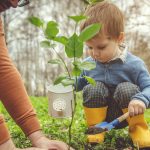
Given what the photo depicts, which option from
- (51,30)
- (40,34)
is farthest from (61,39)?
(40,34)

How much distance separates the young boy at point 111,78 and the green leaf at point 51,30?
91cm

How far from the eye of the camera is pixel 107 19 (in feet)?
9.20

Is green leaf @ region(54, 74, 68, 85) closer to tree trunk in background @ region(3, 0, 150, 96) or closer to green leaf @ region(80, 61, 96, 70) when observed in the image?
green leaf @ region(80, 61, 96, 70)

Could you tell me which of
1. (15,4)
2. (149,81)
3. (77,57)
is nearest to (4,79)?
(15,4)

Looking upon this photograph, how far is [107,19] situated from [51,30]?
105 cm

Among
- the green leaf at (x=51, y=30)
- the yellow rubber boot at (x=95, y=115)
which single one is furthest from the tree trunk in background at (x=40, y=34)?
the green leaf at (x=51, y=30)

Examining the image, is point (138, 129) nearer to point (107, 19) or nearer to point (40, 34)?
point (107, 19)

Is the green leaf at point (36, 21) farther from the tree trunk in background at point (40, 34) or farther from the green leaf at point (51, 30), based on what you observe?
the tree trunk in background at point (40, 34)

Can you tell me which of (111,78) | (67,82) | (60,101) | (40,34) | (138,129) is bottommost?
(40,34)

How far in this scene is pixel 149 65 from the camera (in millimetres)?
9359

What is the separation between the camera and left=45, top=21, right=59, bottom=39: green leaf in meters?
1.78

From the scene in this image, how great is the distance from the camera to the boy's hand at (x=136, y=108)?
248 centimetres

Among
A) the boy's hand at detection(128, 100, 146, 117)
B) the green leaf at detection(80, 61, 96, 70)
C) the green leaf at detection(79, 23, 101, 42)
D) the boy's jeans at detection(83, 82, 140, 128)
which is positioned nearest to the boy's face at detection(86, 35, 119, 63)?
the boy's jeans at detection(83, 82, 140, 128)

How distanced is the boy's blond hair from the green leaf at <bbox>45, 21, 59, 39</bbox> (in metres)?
0.97
